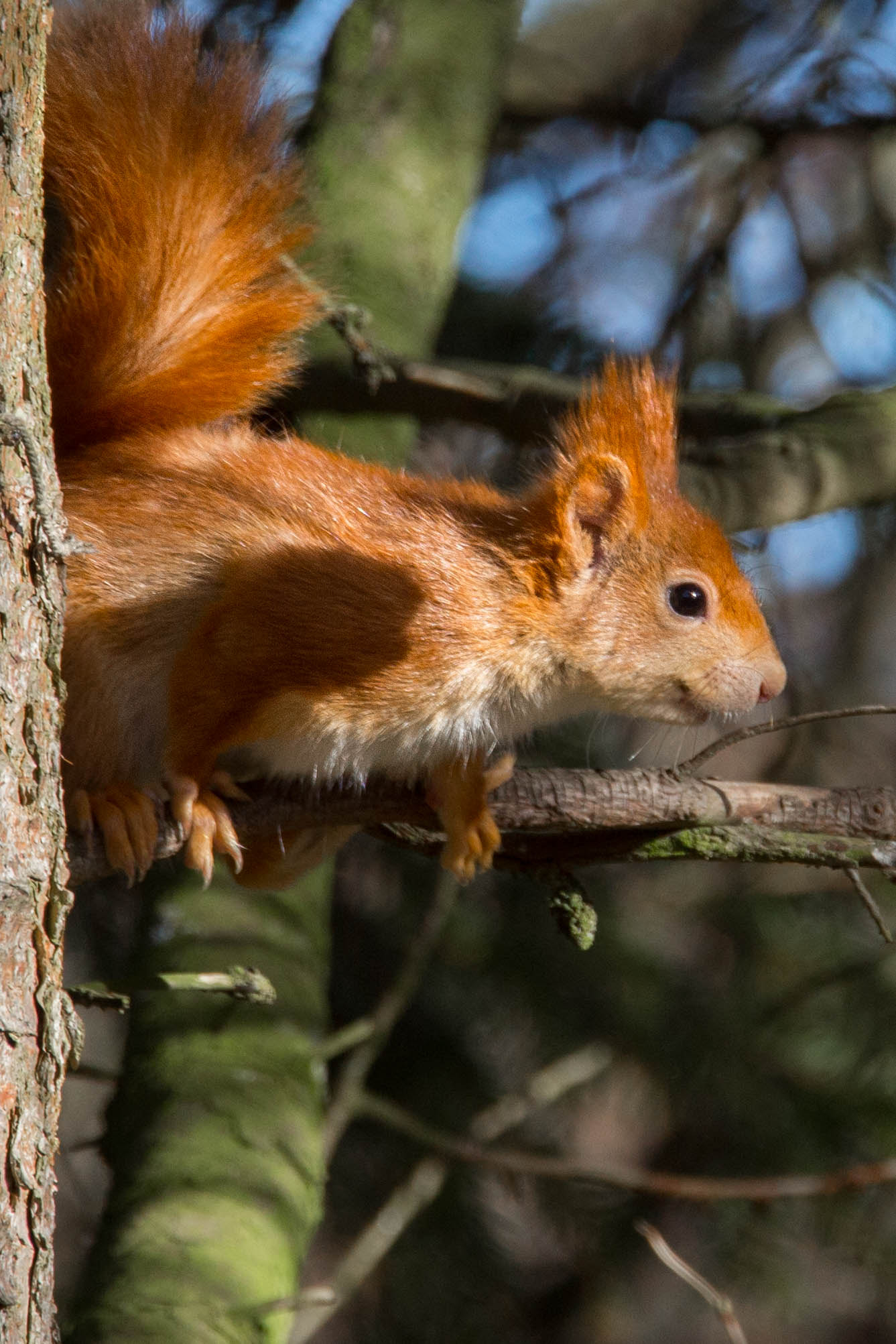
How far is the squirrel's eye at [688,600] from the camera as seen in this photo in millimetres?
1943

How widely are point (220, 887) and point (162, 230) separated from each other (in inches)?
45.3

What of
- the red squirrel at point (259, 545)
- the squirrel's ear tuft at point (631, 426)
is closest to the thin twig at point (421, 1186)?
the red squirrel at point (259, 545)

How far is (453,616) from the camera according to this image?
1837 mm

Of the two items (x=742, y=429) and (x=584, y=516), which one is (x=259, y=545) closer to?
(x=584, y=516)

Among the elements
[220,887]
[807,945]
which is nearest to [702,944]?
[807,945]

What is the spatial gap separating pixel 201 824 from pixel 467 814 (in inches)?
13.8

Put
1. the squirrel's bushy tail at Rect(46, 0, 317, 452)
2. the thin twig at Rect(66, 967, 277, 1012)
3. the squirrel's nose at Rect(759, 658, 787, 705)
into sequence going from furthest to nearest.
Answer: the squirrel's nose at Rect(759, 658, 787, 705) → the squirrel's bushy tail at Rect(46, 0, 317, 452) → the thin twig at Rect(66, 967, 277, 1012)

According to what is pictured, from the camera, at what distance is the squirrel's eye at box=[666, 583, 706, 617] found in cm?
194

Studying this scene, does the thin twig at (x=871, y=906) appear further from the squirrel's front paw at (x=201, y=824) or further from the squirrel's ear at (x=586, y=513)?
the squirrel's front paw at (x=201, y=824)

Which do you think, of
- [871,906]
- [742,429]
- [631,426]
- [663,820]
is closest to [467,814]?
[663,820]

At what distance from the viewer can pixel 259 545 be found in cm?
181

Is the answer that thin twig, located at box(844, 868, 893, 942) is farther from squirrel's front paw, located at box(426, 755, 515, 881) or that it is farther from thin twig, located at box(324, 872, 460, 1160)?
thin twig, located at box(324, 872, 460, 1160)

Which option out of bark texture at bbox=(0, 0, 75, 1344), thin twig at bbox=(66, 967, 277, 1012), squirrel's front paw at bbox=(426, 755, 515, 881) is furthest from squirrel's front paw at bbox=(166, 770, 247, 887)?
bark texture at bbox=(0, 0, 75, 1344)

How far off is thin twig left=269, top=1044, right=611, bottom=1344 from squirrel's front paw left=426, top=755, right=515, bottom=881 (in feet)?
2.28
